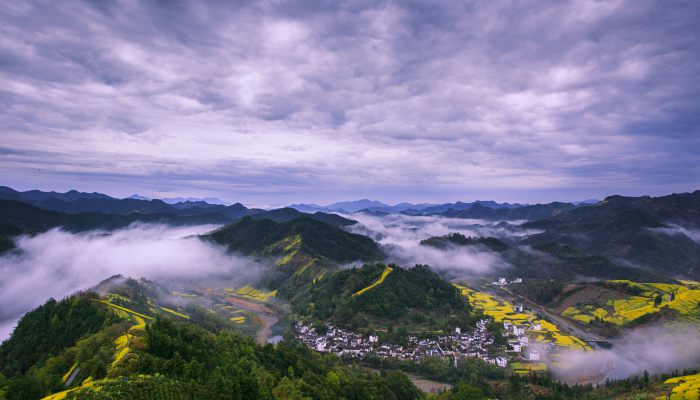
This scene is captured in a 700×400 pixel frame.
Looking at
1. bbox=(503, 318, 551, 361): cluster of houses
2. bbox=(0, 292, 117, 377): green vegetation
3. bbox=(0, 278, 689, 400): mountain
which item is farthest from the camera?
bbox=(503, 318, 551, 361): cluster of houses

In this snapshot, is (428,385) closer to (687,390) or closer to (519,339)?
(519,339)

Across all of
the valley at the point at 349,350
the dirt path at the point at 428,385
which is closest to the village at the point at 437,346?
the valley at the point at 349,350

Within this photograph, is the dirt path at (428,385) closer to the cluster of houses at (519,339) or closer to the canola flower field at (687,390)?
the cluster of houses at (519,339)

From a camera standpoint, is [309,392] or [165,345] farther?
[309,392]

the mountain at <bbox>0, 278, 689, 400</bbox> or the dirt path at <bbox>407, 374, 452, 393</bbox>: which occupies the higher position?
the mountain at <bbox>0, 278, 689, 400</bbox>

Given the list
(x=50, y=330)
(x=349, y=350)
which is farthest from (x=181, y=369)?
(x=349, y=350)

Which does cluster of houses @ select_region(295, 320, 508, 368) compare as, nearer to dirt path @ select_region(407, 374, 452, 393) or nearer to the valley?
the valley

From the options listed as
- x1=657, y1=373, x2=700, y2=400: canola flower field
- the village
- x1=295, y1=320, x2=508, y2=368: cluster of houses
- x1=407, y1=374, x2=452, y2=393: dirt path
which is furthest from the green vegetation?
x1=657, y1=373, x2=700, y2=400: canola flower field

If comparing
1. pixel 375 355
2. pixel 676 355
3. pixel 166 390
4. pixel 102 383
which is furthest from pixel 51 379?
pixel 676 355

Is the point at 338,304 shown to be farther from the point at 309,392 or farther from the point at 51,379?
the point at 51,379
